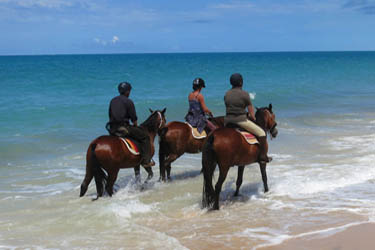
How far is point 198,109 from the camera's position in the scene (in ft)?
35.8

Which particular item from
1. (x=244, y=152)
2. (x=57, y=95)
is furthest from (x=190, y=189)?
(x=57, y=95)

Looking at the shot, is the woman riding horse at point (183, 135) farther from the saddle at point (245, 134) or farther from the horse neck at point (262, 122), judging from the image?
the saddle at point (245, 134)

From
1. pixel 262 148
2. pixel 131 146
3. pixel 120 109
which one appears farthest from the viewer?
pixel 131 146

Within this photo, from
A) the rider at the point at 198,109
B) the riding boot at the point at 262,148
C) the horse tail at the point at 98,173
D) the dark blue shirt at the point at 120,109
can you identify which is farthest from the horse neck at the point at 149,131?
the riding boot at the point at 262,148

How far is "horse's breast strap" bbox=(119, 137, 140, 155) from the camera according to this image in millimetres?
9594

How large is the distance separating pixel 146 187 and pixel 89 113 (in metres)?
16.1

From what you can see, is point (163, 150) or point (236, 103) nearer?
point (236, 103)

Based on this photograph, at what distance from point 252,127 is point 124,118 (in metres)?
Answer: 2.69

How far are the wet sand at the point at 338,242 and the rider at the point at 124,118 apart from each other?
410cm

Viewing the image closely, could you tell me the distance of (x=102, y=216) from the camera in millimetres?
8438

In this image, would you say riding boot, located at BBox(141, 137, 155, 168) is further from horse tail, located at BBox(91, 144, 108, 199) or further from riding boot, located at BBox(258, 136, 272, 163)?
riding boot, located at BBox(258, 136, 272, 163)

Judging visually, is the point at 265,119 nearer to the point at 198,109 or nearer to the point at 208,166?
the point at 198,109

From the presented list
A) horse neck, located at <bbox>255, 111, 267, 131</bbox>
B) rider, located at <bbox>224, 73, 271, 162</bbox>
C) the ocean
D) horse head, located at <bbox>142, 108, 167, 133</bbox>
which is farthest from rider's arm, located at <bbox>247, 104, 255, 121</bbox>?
horse head, located at <bbox>142, 108, 167, 133</bbox>

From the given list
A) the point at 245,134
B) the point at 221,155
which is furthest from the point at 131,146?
the point at 245,134
